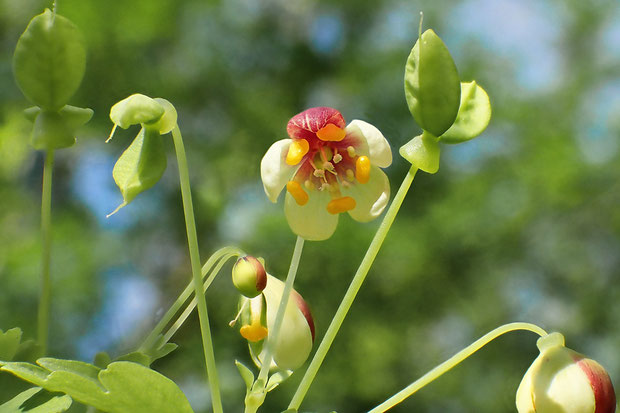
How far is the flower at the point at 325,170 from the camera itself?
1.36 feet

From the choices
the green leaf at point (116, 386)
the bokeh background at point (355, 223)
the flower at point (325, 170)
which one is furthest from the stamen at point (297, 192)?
the bokeh background at point (355, 223)

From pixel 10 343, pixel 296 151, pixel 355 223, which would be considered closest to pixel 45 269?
pixel 10 343

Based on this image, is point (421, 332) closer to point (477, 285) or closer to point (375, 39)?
point (477, 285)

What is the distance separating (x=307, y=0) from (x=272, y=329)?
4314mm

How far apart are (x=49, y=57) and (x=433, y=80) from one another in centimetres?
19

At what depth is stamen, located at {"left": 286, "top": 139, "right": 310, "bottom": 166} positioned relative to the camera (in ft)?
1.36

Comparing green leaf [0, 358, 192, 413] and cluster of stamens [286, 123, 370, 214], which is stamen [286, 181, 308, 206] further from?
green leaf [0, 358, 192, 413]

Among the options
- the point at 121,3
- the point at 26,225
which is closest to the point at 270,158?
the point at 26,225

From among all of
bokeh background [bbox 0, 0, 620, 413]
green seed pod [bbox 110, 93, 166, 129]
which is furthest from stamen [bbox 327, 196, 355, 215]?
bokeh background [bbox 0, 0, 620, 413]

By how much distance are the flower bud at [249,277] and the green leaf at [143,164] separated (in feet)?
0.21

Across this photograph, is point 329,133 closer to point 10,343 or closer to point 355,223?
point 10,343

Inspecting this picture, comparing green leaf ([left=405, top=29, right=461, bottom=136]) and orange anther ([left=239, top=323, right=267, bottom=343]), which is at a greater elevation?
green leaf ([left=405, top=29, right=461, bottom=136])

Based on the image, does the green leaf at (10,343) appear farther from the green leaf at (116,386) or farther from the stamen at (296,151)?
the stamen at (296,151)

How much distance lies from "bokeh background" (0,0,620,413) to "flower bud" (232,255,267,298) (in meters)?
2.88
